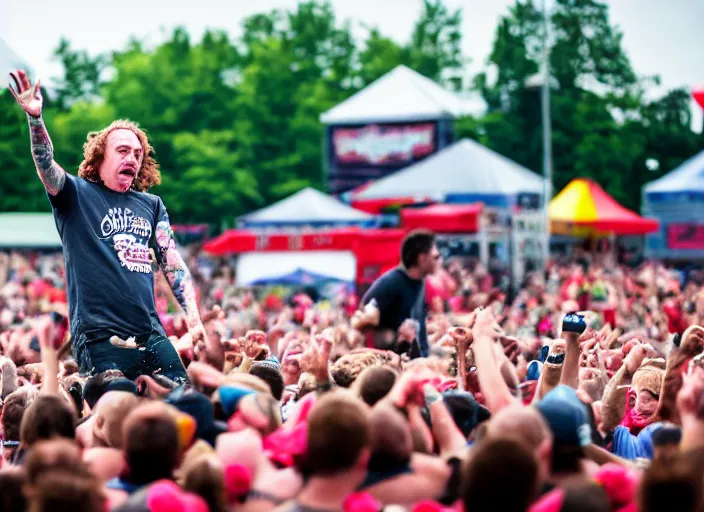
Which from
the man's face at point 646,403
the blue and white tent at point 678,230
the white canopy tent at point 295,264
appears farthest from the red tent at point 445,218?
the man's face at point 646,403

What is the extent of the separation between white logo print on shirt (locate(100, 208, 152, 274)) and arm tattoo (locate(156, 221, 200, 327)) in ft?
0.45

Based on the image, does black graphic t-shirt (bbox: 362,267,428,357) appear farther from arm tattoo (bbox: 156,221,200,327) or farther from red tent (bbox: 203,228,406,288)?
red tent (bbox: 203,228,406,288)

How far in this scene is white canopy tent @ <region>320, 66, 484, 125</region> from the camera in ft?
127

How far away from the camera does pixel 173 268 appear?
550 centimetres

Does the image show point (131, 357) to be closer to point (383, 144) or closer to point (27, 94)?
point (27, 94)

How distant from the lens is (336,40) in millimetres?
58156

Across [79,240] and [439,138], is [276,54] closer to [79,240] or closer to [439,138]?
[439,138]

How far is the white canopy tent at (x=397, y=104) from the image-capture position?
38.7 meters

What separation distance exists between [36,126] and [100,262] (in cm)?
67

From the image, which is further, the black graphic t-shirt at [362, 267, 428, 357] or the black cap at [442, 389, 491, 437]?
the black graphic t-shirt at [362, 267, 428, 357]

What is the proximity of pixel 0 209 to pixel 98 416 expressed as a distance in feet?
143

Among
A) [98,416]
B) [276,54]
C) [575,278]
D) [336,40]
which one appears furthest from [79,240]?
[336,40]

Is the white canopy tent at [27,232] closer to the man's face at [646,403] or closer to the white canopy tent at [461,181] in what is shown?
the white canopy tent at [461,181]

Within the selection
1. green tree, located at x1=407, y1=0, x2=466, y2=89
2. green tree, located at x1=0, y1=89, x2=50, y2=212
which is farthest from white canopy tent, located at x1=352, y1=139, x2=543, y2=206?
green tree, located at x1=407, y1=0, x2=466, y2=89
